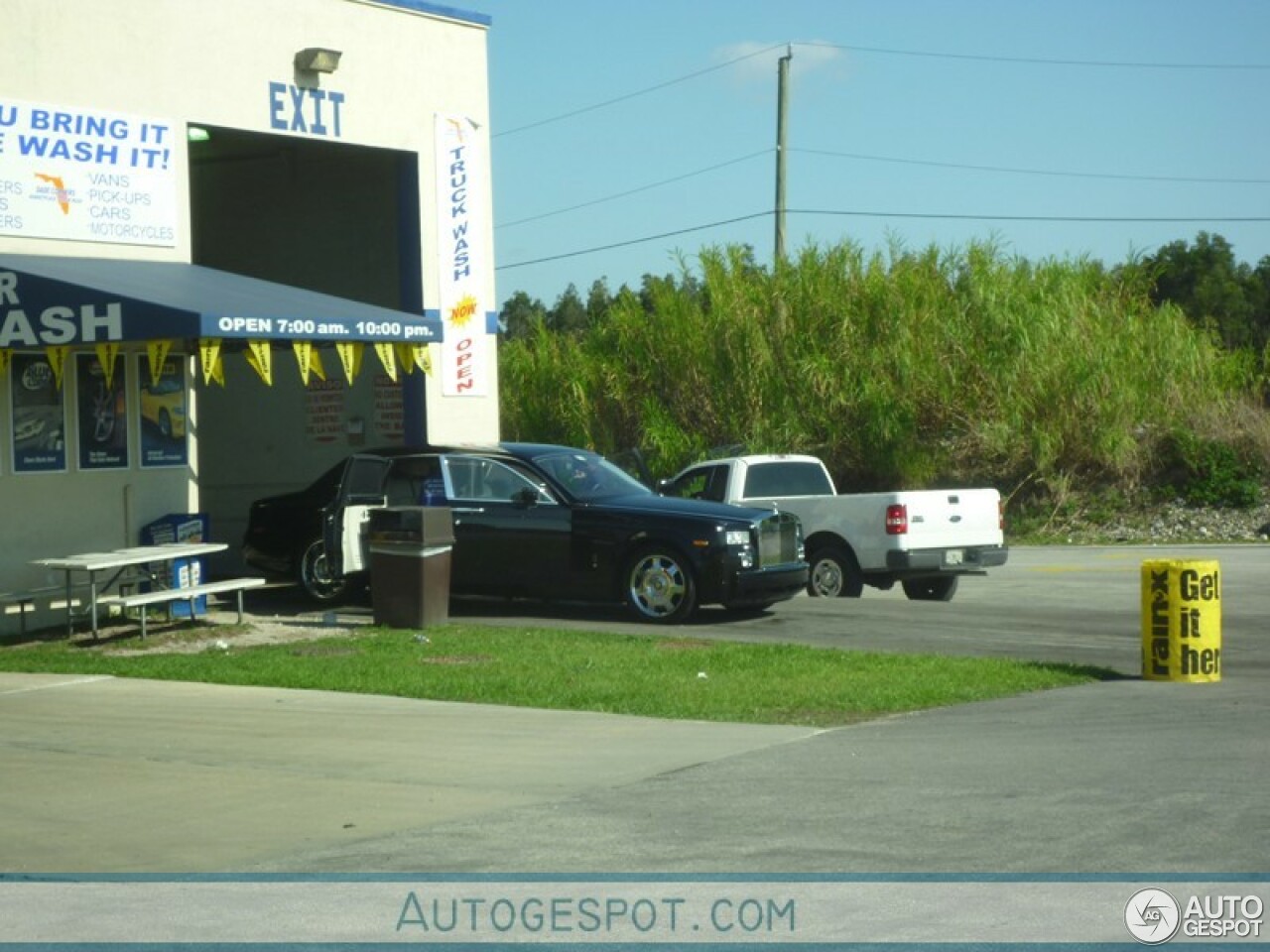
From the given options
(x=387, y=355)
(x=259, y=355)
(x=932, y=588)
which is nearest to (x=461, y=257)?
(x=387, y=355)

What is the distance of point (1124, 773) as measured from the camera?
31.4ft

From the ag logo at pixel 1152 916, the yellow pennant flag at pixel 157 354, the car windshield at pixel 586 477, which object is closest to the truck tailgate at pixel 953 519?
the car windshield at pixel 586 477

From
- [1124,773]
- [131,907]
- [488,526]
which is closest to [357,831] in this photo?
[131,907]

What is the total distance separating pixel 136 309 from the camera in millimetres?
15539

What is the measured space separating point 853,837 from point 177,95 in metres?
12.8

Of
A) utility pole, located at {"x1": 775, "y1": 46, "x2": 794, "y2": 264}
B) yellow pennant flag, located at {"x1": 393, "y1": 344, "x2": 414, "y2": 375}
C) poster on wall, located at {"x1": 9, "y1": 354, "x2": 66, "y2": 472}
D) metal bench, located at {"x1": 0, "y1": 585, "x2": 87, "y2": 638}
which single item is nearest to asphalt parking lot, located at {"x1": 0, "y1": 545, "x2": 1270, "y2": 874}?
metal bench, located at {"x1": 0, "y1": 585, "x2": 87, "y2": 638}

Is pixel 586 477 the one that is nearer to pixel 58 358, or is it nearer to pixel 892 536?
pixel 892 536

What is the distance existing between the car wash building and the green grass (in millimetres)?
2360

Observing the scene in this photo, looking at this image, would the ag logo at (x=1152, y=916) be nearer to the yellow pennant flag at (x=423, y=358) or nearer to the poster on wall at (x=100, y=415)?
the yellow pennant flag at (x=423, y=358)

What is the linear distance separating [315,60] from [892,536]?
8389 mm

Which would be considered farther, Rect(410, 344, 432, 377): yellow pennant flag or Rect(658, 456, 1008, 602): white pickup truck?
Rect(658, 456, 1008, 602): white pickup truck

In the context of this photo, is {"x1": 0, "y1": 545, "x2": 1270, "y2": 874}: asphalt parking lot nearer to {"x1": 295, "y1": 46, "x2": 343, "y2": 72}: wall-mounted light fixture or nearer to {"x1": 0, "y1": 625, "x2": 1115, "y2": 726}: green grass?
{"x1": 0, "y1": 625, "x2": 1115, "y2": 726}: green grass

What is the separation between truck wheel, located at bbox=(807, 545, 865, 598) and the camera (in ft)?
69.5

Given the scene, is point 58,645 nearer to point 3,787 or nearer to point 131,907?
point 3,787
